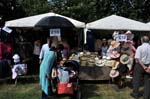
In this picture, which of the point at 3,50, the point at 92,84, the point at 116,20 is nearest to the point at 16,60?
the point at 3,50

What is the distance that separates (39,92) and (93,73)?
7.95 feet

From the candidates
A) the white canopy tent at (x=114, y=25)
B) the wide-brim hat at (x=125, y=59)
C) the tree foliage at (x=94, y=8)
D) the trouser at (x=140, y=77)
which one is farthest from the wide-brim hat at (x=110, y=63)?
the tree foliage at (x=94, y=8)

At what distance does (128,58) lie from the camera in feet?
46.0

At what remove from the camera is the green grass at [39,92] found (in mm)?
12680

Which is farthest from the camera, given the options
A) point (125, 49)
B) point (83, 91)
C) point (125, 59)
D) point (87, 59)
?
point (87, 59)

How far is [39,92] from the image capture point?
13.3 metres

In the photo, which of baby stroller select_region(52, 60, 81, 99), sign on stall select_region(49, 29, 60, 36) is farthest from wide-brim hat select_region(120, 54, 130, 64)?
baby stroller select_region(52, 60, 81, 99)

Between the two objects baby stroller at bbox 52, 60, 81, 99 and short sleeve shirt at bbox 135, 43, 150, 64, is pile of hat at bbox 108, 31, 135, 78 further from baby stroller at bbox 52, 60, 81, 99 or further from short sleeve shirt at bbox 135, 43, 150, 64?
baby stroller at bbox 52, 60, 81, 99

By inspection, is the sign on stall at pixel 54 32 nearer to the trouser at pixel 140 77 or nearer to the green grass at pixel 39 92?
the green grass at pixel 39 92

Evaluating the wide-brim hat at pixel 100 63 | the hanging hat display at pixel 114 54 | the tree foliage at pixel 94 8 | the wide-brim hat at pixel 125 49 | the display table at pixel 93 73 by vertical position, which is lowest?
the display table at pixel 93 73

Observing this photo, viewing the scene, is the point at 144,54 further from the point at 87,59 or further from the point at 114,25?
the point at 114,25

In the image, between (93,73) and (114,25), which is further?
(114,25)

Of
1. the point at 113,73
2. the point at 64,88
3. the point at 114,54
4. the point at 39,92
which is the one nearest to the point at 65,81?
the point at 64,88

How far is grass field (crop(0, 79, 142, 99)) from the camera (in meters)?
12.7
